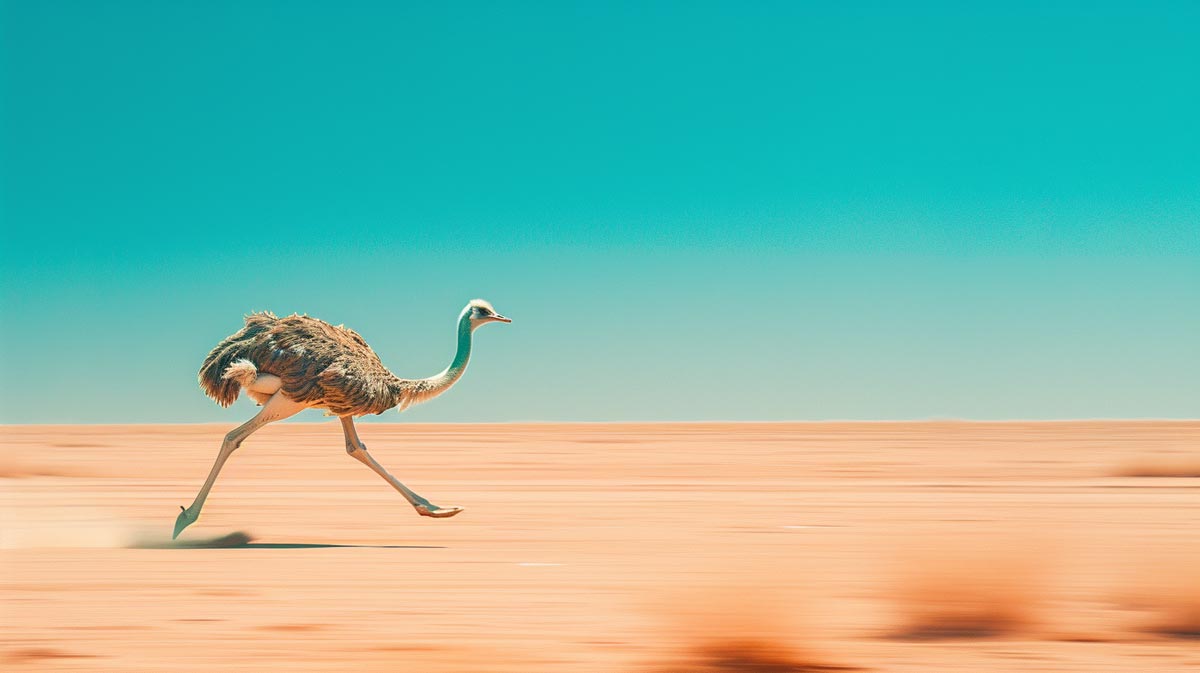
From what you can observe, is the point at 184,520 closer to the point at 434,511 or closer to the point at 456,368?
the point at 434,511

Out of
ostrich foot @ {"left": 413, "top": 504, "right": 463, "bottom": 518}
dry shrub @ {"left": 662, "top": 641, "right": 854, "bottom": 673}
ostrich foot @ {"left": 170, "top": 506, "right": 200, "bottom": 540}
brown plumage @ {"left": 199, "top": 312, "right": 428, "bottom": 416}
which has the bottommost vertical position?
dry shrub @ {"left": 662, "top": 641, "right": 854, "bottom": 673}

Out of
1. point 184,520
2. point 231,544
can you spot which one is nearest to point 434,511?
point 231,544

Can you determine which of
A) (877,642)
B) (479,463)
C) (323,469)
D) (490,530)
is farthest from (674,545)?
(479,463)

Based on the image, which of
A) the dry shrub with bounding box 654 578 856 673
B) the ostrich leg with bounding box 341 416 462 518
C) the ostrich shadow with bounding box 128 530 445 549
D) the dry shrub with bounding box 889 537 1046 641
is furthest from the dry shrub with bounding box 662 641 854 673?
the ostrich leg with bounding box 341 416 462 518

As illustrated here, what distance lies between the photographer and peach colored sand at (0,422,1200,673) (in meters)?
7.17

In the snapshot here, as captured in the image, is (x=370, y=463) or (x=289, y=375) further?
(x=370, y=463)

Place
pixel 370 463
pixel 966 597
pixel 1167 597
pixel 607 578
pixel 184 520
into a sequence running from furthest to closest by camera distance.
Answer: pixel 370 463, pixel 184 520, pixel 607 578, pixel 1167 597, pixel 966 597

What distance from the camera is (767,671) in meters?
6.80

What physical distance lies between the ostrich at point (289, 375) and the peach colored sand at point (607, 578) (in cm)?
117

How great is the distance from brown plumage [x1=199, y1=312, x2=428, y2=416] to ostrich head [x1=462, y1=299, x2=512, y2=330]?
3.81 ft

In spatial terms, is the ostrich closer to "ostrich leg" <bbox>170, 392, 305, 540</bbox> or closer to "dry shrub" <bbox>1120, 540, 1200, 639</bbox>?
"ostrich leg" <bbox>170, 392, 305, 540</bbox>

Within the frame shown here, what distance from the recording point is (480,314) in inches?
528

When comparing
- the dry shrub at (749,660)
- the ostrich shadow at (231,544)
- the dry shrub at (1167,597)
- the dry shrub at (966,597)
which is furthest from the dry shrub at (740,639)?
the ostrich shadow at (231,544)

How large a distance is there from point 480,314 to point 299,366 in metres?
1.95
